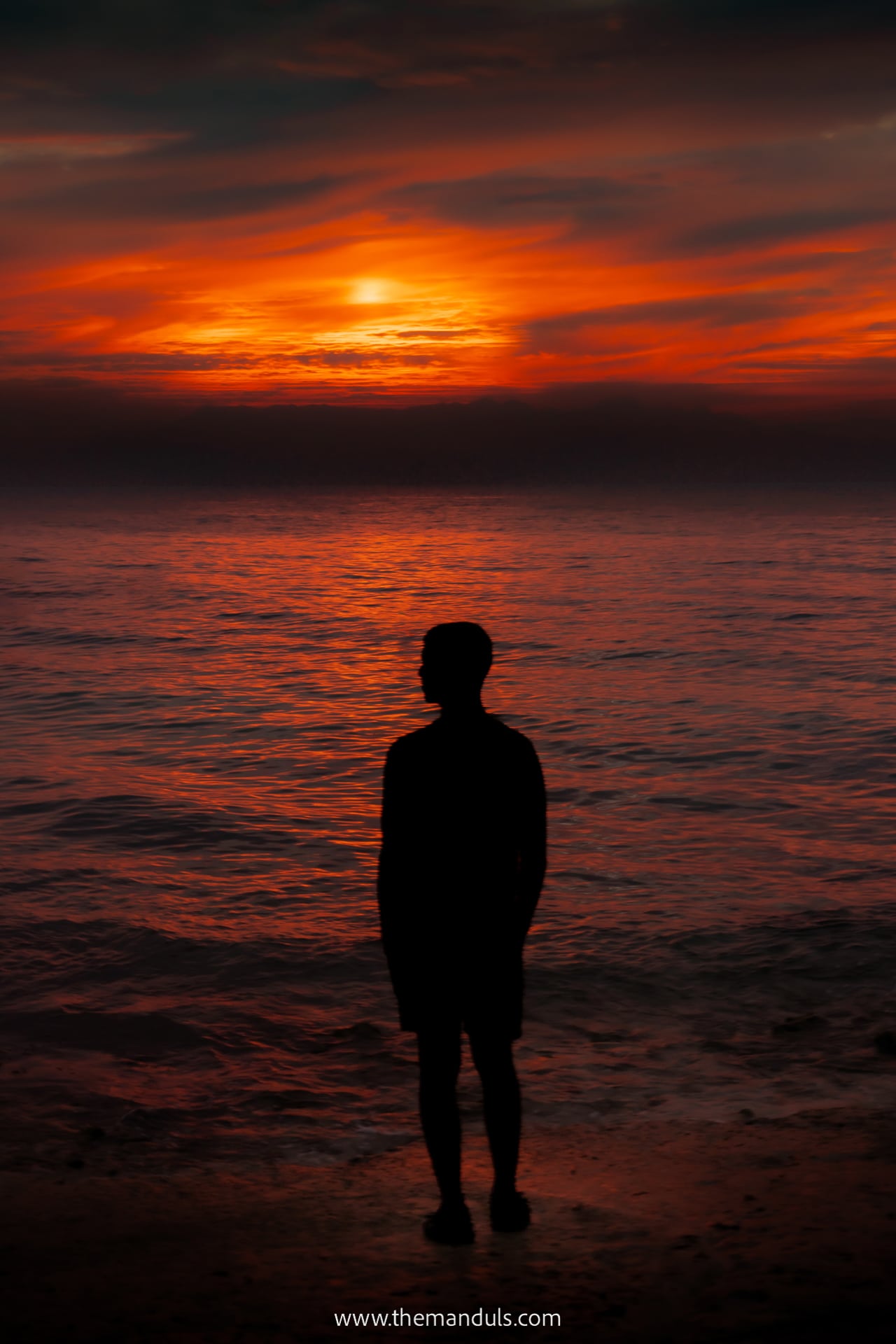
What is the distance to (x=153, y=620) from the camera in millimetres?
29469

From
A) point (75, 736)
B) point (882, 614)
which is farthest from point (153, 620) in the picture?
point (882, 614)

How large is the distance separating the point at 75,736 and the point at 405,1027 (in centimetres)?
1139

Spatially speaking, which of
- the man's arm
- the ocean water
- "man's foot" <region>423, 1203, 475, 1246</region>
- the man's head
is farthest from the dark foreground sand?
the man's head

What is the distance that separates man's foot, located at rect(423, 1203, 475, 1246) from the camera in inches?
140

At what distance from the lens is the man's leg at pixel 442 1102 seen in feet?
11.7

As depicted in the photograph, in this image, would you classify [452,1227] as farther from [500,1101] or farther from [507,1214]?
[500,1101]

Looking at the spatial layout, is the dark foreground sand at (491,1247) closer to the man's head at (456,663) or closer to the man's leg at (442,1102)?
the man's leg at (442,1102)

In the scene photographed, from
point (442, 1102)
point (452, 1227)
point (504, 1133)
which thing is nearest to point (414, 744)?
point (442, 1102)

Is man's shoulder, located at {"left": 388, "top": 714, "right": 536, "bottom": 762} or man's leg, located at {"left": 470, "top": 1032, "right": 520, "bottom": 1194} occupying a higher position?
man's shoulder, located at {"left": 388, "top": 714, "right": 536, "bottom": 762}

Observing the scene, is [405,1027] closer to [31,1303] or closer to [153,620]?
[31,1303]

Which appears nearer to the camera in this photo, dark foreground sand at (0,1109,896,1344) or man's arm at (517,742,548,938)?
dark foreground sand at (0,1109,896,1344)

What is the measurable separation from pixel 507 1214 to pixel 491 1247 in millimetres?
117

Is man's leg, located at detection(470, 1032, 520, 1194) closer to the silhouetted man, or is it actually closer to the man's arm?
the silhouetted man

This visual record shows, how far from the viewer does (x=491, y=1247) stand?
355cm
